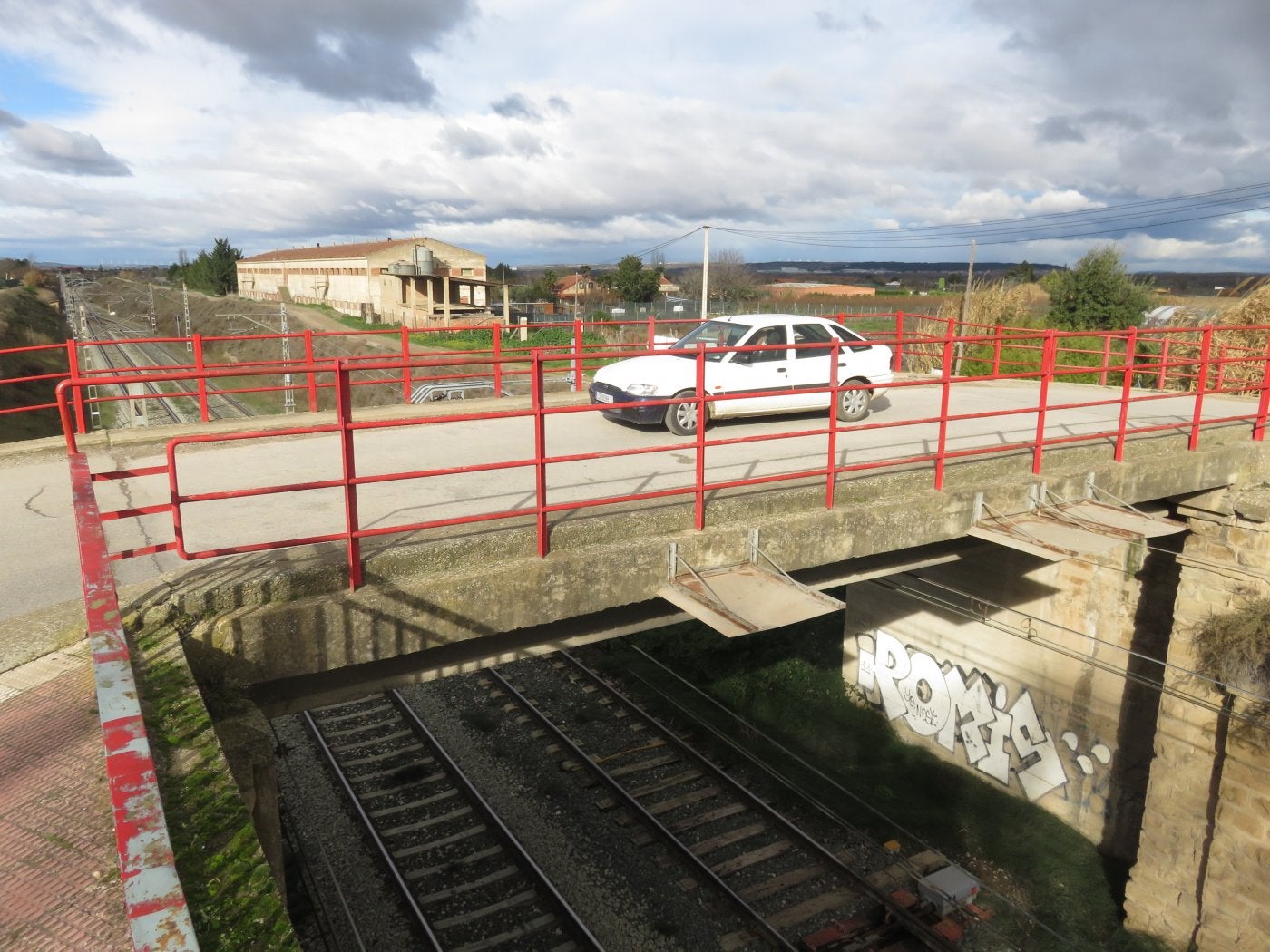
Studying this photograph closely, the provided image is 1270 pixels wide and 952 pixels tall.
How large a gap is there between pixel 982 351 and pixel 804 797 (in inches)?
739

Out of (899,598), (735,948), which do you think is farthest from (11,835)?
(899,598)

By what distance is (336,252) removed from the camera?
7988 cm

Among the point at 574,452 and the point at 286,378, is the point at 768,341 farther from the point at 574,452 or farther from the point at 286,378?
the point at 286,378

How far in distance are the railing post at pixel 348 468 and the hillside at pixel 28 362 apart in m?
12.7

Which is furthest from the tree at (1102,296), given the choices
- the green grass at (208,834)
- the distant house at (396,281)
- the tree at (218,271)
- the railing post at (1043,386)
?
the tree at (218,271)

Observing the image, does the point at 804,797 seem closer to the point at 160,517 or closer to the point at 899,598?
the point at 899,598

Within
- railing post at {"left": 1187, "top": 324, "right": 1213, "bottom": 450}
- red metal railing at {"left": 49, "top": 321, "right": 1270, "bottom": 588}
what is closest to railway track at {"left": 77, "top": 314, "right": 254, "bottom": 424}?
red metal railing at {"left": 49, "top": 321, "right": 1270, "bottom": 588}

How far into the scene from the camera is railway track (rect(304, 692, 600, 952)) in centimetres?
871

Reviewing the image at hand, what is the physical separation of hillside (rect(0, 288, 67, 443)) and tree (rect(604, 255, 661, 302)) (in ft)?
126

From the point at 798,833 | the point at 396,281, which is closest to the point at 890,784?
the point at 798,833

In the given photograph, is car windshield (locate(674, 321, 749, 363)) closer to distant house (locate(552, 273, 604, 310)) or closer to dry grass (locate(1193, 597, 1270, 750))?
dry grass (locate(1193, 597, 1270, 750))

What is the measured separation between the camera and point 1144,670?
1130 centimetres

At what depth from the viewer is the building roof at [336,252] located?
221ft

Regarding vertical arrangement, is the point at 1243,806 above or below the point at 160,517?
below
